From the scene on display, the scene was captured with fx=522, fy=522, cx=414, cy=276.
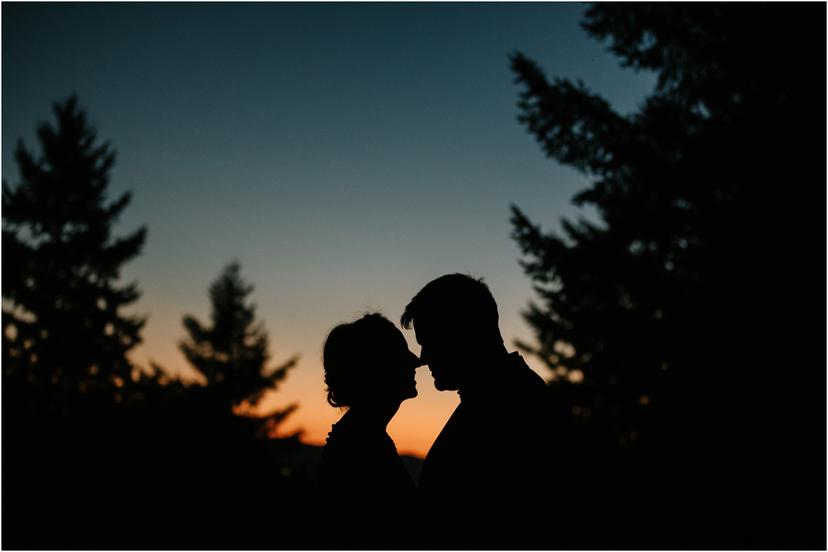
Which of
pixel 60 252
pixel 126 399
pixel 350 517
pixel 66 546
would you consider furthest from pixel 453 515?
pixel 60 252

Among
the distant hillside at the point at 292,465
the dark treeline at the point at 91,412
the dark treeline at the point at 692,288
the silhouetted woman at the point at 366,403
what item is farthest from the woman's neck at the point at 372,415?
the distant hillside at the point at 292,465

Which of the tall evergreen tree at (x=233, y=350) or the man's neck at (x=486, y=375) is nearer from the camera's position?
the man's neck at (x=486, y=375)

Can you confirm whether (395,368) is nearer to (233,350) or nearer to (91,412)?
(91,412)

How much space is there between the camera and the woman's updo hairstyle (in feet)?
9.84

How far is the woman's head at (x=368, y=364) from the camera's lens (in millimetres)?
2984

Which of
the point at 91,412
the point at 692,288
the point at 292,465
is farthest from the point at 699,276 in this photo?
the point at 292,465

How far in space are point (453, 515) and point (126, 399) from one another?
18.1 metres

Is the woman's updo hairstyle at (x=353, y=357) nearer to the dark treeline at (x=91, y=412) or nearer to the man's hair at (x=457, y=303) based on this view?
the man's hair at (x=457, y=303)

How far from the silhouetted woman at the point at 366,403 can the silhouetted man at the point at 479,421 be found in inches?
13.0

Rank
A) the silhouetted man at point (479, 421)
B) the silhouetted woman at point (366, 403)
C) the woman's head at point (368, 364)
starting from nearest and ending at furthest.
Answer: the silhouetted man at point (479, 421)
the silhouetted woman at point (366, 403)
the woman's head at point (368, 364)

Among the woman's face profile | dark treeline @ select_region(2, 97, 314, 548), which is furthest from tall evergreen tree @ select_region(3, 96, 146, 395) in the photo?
the woman's face profile

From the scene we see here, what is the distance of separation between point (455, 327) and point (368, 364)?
0.76m

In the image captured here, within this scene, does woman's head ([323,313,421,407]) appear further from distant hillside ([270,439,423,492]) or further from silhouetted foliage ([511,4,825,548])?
A: distant hillside ([270,439,423,492])

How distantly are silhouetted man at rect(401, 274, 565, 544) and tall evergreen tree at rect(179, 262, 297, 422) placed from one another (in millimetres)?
22474
